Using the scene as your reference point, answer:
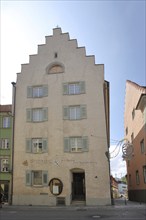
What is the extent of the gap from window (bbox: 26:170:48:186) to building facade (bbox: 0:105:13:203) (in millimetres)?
3948

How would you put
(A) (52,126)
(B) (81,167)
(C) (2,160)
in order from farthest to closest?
(C) (2,160) < (A) (52,126) < (B) (81,167)

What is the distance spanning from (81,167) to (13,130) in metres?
9.70

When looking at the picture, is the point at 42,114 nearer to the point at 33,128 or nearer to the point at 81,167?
the point at 33,128

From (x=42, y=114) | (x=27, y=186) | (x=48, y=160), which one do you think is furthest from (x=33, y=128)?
(x=27, y=186)

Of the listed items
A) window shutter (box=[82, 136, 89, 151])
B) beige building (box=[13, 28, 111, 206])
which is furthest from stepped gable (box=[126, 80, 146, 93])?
window shutter (box=[82, 136, 89, 151])

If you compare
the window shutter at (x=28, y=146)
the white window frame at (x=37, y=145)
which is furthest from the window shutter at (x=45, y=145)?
the window shutter at (x=28, y=146)

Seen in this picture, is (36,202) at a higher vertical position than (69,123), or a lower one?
lower

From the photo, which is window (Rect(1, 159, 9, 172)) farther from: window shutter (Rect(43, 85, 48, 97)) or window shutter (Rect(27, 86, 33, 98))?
window shutter (Rect(43, 85, 48, 97))

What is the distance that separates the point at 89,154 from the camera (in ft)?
113

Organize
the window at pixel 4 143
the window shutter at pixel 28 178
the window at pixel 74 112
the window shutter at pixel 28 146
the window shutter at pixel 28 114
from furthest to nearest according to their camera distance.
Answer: the window at pixel 4 143 → the window shutter at pixel 28 114 → the window shutter at pixel 28 146 → the window at pixel 74 112 → the window shutter at pixel 28 178

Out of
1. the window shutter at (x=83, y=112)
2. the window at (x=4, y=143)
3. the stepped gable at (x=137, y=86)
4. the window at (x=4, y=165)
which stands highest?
the stepped gable at (x=137, y=86)

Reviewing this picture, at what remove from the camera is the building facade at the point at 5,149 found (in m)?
39.0

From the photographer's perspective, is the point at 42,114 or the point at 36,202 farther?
the point at 42,114

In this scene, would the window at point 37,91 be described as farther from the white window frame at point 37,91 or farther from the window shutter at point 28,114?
the window shutter at point 28,114
